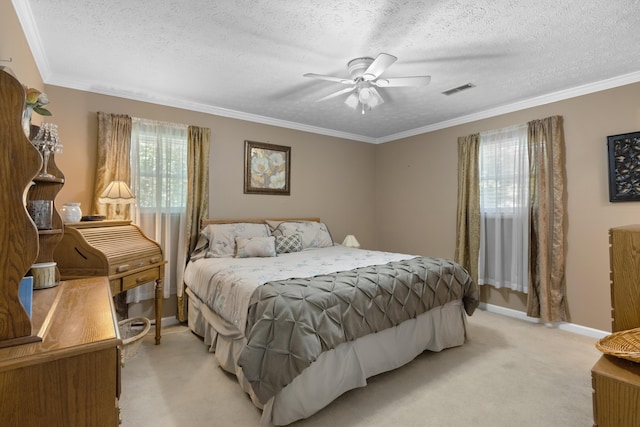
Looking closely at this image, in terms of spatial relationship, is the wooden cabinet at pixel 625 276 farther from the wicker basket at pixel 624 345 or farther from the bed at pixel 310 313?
the bed at pixel 310 313

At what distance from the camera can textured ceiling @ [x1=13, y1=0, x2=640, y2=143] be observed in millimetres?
1943

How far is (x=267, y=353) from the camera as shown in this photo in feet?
5.76

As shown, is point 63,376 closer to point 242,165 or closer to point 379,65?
point 379,65

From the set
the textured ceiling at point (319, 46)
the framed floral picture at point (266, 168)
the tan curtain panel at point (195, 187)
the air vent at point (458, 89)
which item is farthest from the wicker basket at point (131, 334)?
the air vent at point (458, 89)

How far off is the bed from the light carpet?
0.38 ft

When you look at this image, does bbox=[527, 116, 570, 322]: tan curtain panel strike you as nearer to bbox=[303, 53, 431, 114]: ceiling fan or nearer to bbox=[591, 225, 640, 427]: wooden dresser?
bbox=[303, 53, 431, 114]: ceiling fan

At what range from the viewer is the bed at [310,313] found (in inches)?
70.5

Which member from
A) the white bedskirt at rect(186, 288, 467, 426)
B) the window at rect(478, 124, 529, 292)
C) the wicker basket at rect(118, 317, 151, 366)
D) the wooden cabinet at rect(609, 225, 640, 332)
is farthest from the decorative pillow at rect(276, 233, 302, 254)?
the wooden cabinet at rect(609, 225, 640, 332)

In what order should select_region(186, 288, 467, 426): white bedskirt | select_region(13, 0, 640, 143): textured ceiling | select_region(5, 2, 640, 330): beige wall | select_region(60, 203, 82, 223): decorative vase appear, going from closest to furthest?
select_region(186, 288, 467, 426): white bedskirt → select_region(13, 0, 640, 143): textured ceiling → select_region(60, 203, 82, 223): decorative vase → select_region(5, 2, 640, 330): beige wall

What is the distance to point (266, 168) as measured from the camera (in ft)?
14.0

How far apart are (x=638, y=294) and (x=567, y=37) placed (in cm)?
187

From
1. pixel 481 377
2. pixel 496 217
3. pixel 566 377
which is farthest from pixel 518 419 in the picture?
pixel 496 217

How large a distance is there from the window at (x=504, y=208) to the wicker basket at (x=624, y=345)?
237cm

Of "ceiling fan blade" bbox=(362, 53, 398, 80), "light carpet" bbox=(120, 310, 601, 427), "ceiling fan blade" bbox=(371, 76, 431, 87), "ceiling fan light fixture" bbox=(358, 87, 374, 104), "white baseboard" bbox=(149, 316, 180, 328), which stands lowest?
"light carpet" bbox=(120, 310, 601, 427)
